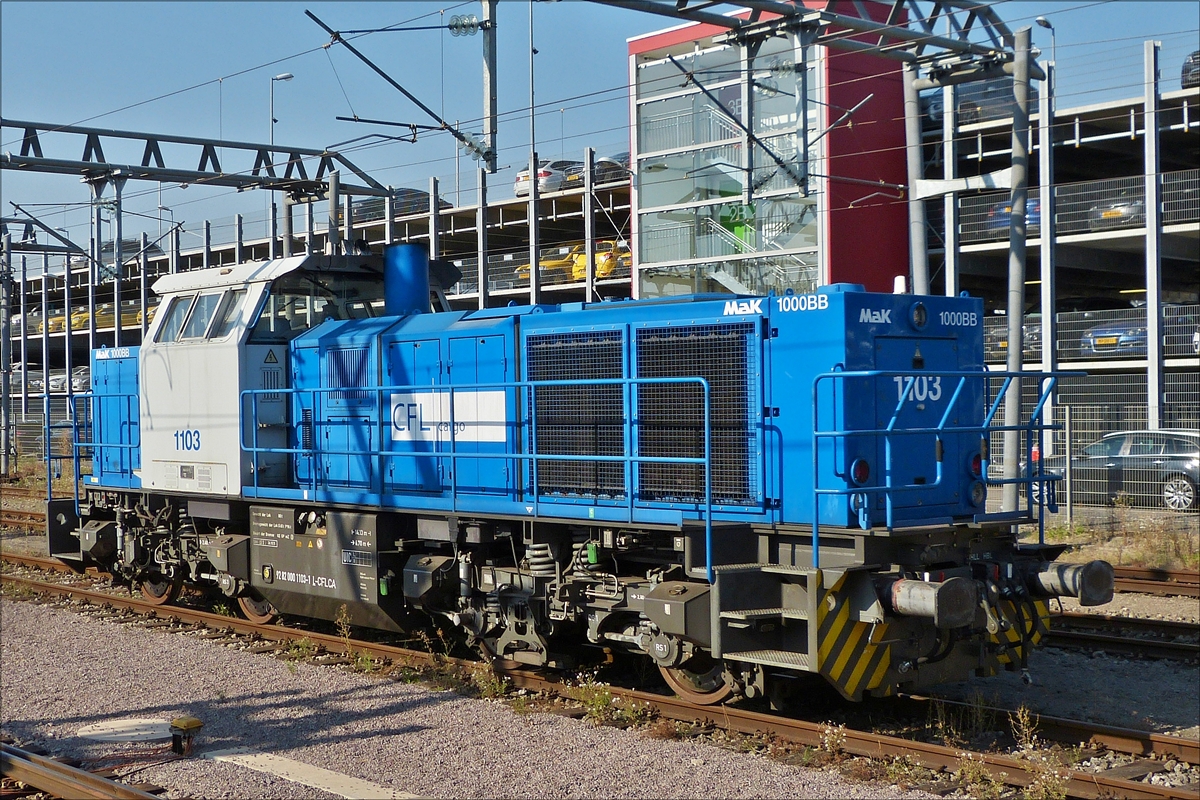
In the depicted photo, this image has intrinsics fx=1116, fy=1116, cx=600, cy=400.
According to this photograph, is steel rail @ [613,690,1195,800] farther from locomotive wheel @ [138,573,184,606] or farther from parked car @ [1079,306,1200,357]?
parked car @ [1079,306,1200,357]

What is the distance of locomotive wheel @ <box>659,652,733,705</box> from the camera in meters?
7.45

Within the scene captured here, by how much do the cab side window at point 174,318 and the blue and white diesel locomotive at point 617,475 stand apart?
0.07 meters

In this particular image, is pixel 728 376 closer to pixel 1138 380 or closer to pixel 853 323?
pixel 853 323

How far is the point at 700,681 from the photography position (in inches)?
297

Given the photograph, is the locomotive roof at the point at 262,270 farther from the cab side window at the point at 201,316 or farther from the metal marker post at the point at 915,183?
the metal marker post at the point at 915,183

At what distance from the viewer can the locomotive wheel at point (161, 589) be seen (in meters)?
12.0

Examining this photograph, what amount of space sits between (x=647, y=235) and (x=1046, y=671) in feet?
62.3

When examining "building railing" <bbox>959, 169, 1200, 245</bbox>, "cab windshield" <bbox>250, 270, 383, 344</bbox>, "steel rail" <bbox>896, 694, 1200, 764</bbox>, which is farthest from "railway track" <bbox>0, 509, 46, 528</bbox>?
"building railing" <bbox>959, 169, 1200, 245</bbox>

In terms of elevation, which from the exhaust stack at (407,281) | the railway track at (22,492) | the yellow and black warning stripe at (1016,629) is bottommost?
the railway track at (22,492)

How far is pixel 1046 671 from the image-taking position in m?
8.90

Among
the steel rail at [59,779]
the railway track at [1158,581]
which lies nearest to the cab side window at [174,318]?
the steel rail at [59,779]

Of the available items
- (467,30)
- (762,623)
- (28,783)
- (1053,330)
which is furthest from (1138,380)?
(28,783)

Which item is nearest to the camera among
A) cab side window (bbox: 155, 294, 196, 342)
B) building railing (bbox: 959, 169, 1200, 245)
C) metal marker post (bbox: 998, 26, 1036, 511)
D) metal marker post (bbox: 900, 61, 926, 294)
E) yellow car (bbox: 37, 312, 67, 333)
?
cab side window (bbox: 155, 294, 196, 342)

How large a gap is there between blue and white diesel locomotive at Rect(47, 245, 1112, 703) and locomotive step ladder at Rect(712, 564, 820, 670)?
19mm
